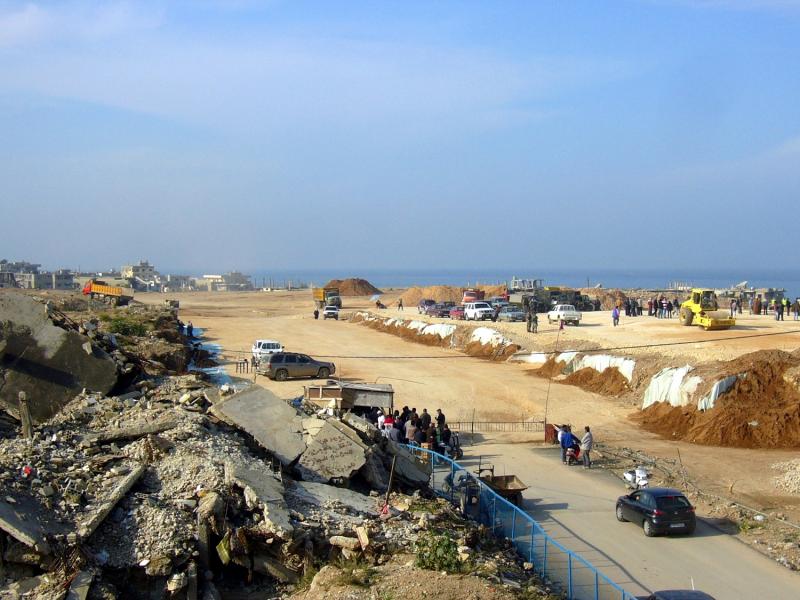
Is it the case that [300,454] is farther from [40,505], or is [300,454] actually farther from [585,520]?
[585,520]

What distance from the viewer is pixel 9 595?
11.6 meters

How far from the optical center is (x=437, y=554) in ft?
41.5

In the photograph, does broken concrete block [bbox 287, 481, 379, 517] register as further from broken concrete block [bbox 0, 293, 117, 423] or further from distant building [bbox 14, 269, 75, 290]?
distant building [bbox 14, 269, 75, 290]

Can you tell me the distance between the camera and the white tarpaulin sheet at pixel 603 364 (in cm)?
3547

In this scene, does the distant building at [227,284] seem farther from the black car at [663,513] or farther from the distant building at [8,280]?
the black car at [663,513]

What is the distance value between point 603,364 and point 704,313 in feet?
44.2

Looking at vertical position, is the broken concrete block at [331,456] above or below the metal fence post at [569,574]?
above

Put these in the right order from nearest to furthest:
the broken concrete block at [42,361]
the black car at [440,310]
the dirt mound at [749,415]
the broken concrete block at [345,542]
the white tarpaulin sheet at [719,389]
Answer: the broken concrete block at [345,542] < the broken concrete block at [42,361] < the dirt mound at [749,415] < the white tarpaulin sheet at [719,389] < the black car at [440,310]

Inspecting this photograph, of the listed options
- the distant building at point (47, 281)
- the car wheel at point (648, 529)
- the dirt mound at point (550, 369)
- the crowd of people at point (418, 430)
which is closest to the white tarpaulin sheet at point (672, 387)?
the dirt mound at point (550, 369)

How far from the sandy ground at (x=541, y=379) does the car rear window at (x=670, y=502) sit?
3748 mm

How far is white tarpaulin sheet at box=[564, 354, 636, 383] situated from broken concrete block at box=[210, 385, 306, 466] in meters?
21.3

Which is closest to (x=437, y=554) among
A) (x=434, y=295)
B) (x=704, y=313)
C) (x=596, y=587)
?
(x=596, y=587)

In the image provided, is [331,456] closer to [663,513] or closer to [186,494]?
[186,494]

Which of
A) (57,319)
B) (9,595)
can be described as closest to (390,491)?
(9,595)
